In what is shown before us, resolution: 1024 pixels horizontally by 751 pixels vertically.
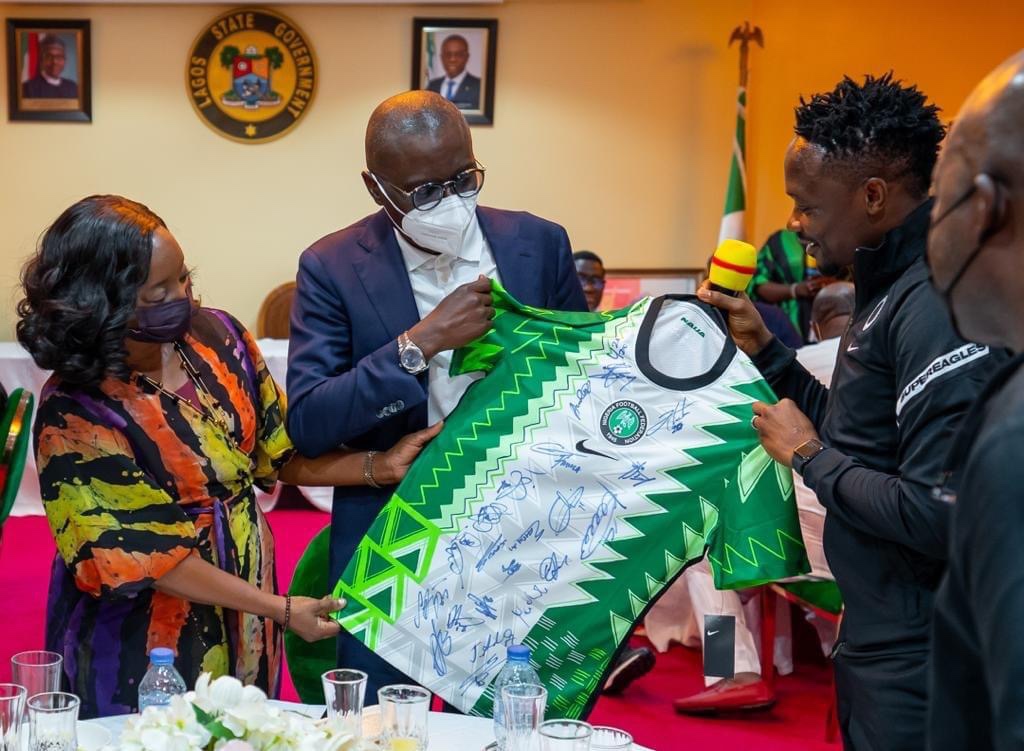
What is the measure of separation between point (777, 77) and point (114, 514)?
6192 mm

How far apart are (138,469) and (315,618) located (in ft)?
1.37

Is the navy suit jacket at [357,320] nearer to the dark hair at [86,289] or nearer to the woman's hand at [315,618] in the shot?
the woman's hand at [315,618]

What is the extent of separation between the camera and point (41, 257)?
7.07ft

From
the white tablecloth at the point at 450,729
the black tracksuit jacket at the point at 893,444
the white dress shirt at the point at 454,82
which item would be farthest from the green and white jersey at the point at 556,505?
the white dress shirt at the point at 454,82

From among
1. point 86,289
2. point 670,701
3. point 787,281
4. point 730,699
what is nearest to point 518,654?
point 86,289

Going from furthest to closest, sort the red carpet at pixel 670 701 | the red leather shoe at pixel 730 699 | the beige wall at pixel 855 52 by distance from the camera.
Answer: the beige wall at pixel 855 52 < the red leather shoe at pixel 730 699 < the red carpet at pixel 670 701

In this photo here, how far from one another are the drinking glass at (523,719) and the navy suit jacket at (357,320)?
2.31 ft

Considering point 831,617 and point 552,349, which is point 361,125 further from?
point 552,349

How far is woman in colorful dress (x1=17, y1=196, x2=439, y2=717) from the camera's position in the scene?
2111mm

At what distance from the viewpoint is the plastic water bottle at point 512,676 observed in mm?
1654

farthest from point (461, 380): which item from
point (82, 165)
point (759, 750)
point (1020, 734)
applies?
point (82, 165)

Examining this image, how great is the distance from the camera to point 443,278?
2357 millimetres

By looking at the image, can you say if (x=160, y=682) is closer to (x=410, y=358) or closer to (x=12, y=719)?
(x=12, y=719)

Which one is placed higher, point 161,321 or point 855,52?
point 855,52
